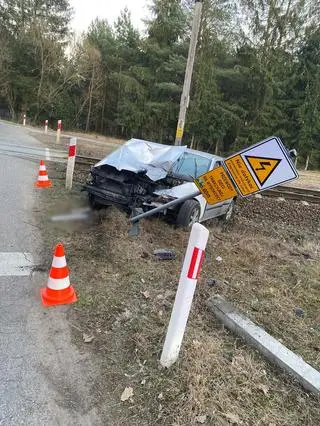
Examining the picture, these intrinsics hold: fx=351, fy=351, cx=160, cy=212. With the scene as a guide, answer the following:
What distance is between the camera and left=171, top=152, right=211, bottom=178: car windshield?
7.06 m

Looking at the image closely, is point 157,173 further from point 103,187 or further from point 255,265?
point 255,265

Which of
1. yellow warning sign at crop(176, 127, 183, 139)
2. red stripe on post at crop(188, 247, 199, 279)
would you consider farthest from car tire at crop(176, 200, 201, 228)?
yellow warning sign at crop(176, 127, 183, 139)

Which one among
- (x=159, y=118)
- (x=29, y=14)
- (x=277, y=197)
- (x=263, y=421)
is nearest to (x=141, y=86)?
(x=159, y=118)

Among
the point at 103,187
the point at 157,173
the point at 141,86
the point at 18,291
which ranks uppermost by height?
the point at 141,86

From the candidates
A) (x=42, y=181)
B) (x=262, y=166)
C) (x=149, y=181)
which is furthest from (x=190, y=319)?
(x=42, y=181)

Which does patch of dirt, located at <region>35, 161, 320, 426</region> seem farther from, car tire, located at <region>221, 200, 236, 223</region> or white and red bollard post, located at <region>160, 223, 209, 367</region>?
car tire, located at <region>221, 200, 236, 223</region>

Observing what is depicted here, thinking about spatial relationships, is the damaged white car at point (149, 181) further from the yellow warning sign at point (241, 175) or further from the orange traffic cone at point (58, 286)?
the yellow warning sign at point (241, 175)

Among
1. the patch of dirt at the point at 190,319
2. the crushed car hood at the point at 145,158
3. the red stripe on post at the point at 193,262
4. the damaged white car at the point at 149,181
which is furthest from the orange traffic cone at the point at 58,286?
the crushed car hood at the point at 145,158

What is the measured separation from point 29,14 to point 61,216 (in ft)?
121

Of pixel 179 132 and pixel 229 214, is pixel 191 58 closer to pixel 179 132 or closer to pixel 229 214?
pixel 179 132

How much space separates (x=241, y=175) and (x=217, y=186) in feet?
1.03

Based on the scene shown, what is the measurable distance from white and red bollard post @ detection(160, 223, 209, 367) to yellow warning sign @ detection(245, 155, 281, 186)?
974mm

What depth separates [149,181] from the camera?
244 inches

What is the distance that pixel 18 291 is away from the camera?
3570 mm
